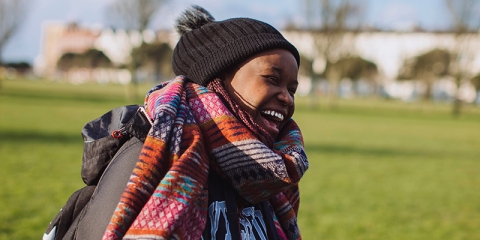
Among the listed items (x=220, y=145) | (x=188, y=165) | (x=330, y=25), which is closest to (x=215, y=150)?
(x=220, y=145)

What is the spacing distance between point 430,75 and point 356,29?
17.8m

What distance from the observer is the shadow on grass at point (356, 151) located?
12469mm

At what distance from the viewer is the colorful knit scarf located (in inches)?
46.5

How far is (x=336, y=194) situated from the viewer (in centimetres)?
756

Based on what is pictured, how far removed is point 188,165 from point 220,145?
0.14 meters

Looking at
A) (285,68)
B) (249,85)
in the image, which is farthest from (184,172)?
(285,68)

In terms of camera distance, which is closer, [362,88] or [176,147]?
[176,147]

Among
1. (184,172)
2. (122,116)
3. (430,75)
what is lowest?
(430,75)

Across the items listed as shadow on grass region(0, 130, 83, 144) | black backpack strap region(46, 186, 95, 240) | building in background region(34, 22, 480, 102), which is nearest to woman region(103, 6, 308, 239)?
black backpack strap region(46, 186, 95, 240)

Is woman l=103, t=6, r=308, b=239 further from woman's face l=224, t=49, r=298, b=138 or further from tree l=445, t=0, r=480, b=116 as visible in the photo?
tree l=445, t=0, r=480, b=116

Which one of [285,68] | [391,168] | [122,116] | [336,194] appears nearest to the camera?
[122,116]

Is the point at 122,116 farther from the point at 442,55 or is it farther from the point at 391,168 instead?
the point at 442,55

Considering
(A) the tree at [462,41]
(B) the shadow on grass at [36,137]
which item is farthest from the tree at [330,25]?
(B) the shadow on grass at [36,137]

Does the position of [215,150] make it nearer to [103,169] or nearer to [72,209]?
[103,169]
